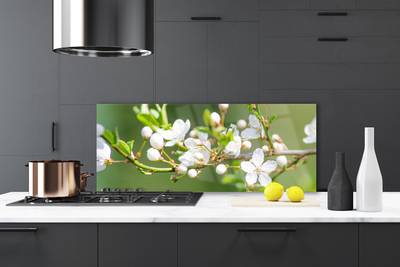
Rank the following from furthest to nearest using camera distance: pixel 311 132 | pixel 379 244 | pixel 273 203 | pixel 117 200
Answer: pixel 311 132
pixel 117 200
pixel 273 203
pixel 379 244

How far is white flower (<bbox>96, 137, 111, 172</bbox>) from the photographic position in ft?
9.25

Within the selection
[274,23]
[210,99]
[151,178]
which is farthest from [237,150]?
[274,23]

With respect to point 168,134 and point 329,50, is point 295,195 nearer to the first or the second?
point 168,134

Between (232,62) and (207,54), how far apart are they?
179mm

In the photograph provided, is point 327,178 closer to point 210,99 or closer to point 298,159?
point 298,159

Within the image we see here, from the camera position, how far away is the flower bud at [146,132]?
2828mm

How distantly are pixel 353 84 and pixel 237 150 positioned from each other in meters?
0.90

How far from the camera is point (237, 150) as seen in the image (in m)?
2.82

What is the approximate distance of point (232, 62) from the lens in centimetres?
282

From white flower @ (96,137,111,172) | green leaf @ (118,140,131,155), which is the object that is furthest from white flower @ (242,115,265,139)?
white flower @ (96,137,111,172)

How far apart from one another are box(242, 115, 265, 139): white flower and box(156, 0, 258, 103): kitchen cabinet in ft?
0.47

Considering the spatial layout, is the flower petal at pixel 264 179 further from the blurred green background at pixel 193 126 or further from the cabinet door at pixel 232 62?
the cabinet door at pixel 232 62

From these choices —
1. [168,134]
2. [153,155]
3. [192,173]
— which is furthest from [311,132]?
[153,155]

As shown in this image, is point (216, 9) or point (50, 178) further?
point (216, 9)
